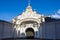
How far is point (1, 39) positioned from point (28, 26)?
68.7ft

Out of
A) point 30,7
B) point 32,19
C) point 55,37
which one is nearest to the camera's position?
point 55,37

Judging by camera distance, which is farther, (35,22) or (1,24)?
Answer: (35,22)

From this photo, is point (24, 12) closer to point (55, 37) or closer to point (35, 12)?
point (35, 12)

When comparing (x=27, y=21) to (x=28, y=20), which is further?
(x=27, y=21)

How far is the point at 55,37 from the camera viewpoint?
46.8ft

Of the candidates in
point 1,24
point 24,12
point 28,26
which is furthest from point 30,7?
point 1,24

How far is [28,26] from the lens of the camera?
3553 cm

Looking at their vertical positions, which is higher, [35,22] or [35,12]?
[35,12]

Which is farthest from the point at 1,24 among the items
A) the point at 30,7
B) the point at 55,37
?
the point at 30,7

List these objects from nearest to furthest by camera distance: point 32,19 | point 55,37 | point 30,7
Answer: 1. point 55,37
2. point 32,19
3. point 30,7

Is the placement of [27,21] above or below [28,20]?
below

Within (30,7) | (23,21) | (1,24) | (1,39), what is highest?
(30,7)

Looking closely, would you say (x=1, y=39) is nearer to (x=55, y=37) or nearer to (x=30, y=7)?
(x=55, y=37)

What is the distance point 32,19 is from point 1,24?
19362 mm
